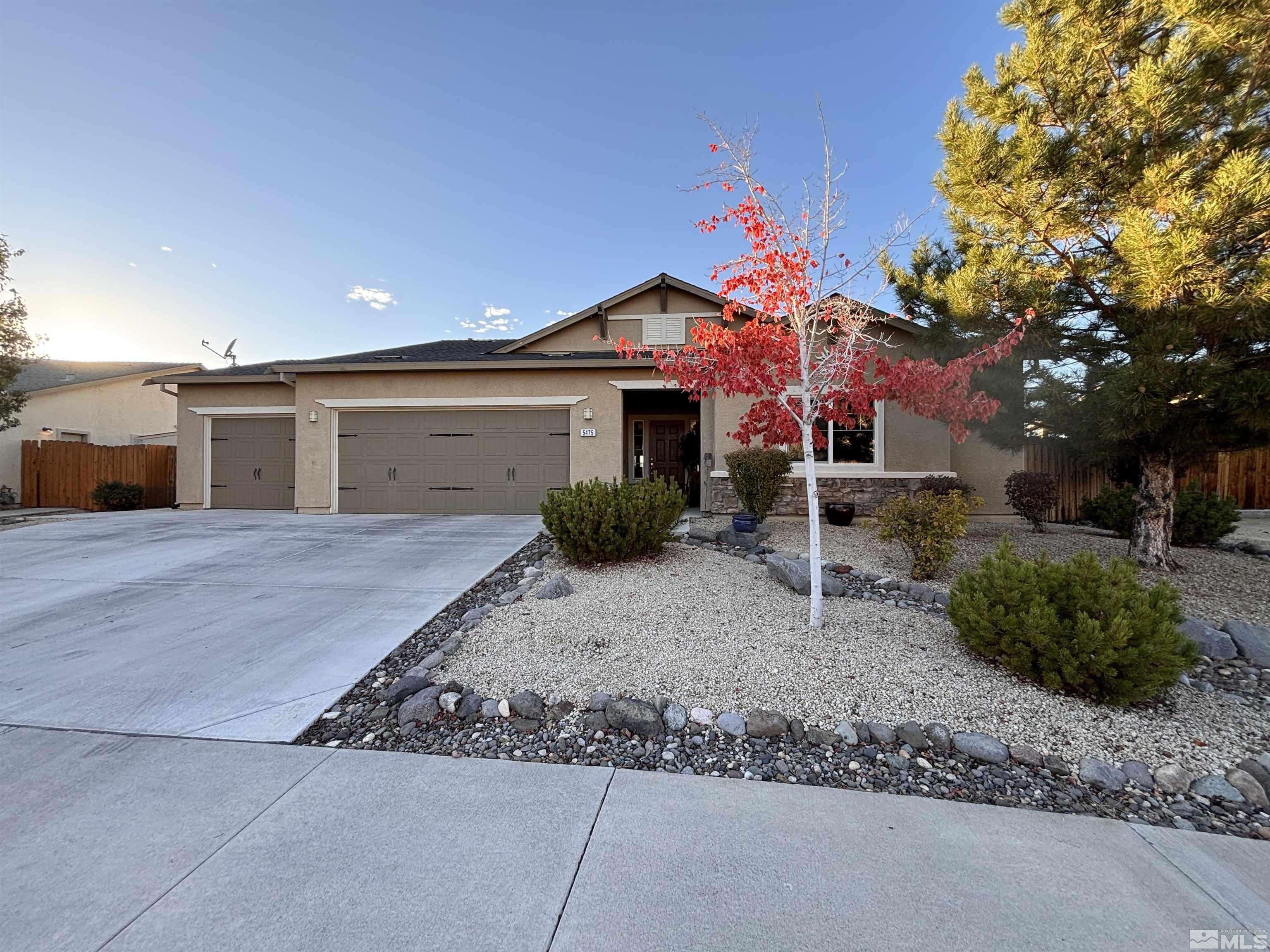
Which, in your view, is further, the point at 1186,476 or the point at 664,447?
the point at 664,447

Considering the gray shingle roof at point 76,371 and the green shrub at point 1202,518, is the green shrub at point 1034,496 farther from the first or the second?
the gray shingle roof at point 76,371

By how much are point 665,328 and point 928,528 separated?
8258 millimetres

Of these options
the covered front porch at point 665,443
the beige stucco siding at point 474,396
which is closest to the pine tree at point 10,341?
the beige stucco siding at point 474,396

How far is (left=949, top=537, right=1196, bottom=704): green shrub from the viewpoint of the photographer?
303 cm

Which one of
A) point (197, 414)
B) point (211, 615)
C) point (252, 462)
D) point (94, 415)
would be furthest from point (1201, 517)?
point (94, 415)

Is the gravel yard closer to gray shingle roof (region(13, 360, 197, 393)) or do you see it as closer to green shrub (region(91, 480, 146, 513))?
green shrub (region(91, 480, 146, 513))

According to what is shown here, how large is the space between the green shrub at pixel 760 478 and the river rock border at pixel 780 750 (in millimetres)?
4948

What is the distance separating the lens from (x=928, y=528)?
5.23 metres

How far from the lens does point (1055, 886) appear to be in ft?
6.15

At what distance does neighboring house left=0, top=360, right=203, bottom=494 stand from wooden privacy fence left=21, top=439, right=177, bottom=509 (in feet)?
2.02

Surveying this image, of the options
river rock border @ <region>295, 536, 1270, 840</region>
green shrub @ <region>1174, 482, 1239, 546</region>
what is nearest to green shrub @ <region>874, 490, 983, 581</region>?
river rock border @ <region>295, 536, 1270, 840</region>

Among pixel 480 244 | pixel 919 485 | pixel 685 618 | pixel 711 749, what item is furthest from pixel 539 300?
pixel 711 749

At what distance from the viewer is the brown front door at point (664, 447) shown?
40.5ft

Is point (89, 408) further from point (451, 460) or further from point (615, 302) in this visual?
point (615, 302)
